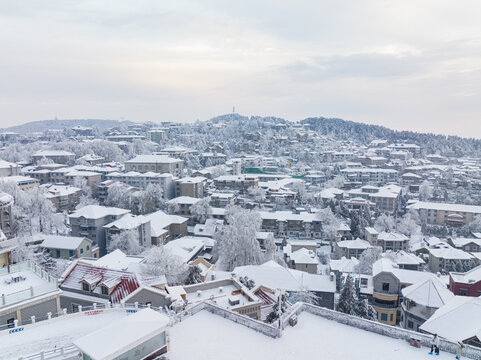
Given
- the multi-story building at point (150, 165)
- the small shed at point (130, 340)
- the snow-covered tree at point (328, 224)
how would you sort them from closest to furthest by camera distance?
the small shed at point (130, 340) < the snow-covered tree at point (328, 224) < the multi-story building at point (150, 165)

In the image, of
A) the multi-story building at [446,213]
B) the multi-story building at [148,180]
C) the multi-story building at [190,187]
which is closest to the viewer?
the multi-story building at [446,213]

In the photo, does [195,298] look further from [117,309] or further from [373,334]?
[373,334]

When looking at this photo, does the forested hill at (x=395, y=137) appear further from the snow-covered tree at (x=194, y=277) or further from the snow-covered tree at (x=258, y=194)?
the snow-covered tree at (x=194, y=277)

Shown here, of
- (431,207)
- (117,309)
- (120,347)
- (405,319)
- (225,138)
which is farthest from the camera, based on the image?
(225,138)

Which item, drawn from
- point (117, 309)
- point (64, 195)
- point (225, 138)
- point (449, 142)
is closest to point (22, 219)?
point (64, 195)

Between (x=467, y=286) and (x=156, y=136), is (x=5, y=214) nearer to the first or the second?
(x=467, y=286)

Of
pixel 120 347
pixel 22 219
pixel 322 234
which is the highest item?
pixel 120 347

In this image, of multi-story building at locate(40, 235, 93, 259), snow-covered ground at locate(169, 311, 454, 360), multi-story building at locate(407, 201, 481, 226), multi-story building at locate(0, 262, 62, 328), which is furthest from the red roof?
multi-story building at locate(407, 201, 481, 226)

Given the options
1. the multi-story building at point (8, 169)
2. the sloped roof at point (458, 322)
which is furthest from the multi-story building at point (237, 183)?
the sloped roof at point (458, 322)
